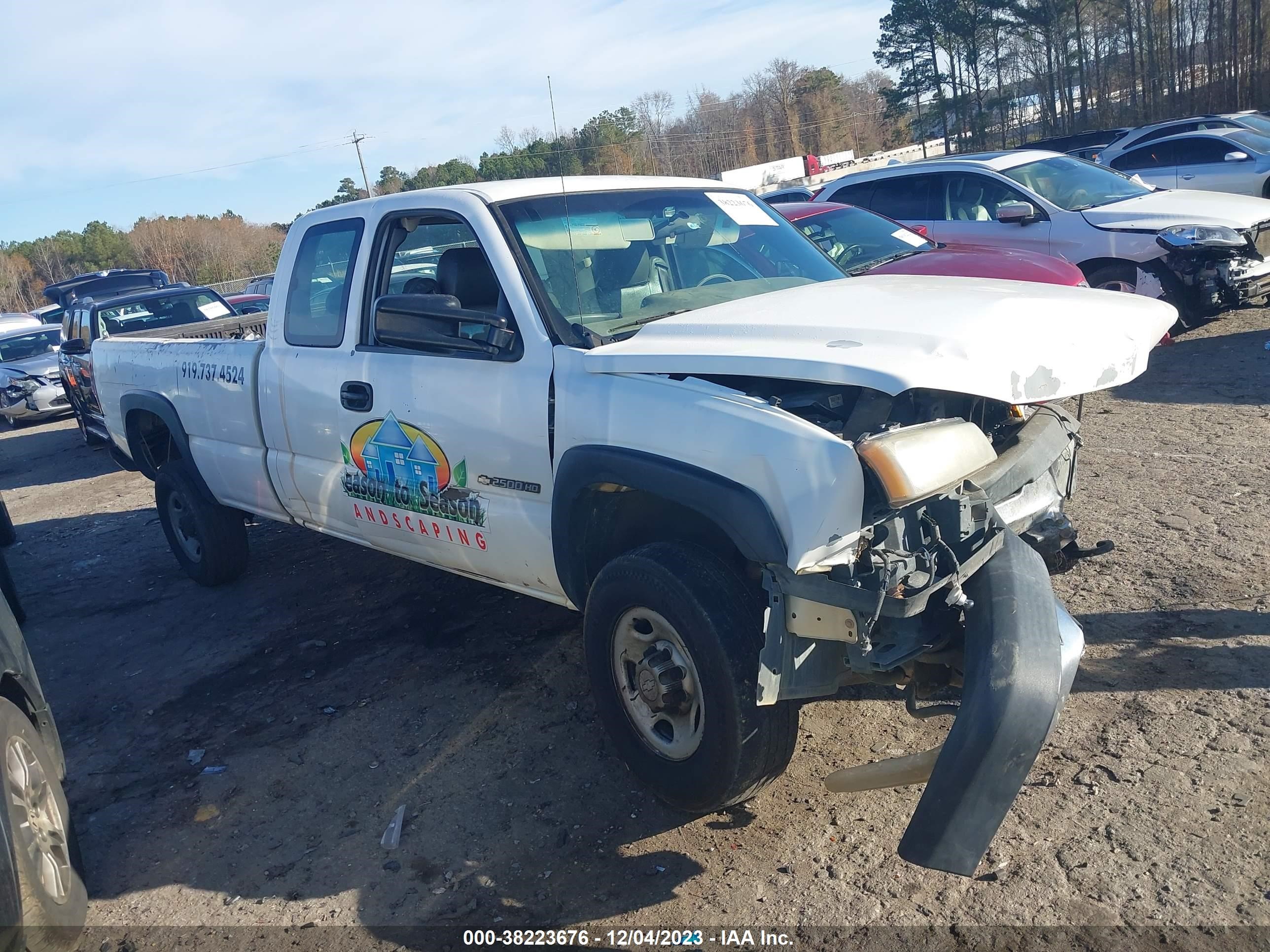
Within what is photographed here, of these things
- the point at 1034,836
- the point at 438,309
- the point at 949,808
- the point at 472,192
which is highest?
the point at 472,192

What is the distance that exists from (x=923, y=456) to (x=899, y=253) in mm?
6016

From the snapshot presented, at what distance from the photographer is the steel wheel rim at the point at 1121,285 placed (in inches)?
354

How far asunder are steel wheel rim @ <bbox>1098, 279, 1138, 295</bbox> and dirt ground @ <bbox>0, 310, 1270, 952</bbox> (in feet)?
11.2

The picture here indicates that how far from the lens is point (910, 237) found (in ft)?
28.3

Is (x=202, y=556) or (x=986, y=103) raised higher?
(x=986, y=103)

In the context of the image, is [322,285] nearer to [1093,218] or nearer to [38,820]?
[38,820]

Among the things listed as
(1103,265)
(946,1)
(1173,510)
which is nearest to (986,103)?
(946,1)

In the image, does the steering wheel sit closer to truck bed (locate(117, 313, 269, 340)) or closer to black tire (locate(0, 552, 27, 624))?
truck bed (locate(117, 313, 269, 340))

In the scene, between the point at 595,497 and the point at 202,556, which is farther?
the point at 202,556

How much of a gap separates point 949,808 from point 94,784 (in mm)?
3539

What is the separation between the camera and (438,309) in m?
3.66

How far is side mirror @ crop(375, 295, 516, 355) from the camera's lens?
3.69m

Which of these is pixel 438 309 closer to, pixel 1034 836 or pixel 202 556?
pixel 1034 836

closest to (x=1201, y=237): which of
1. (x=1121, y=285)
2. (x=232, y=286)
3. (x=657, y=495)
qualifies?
(x=1121, y=285)
